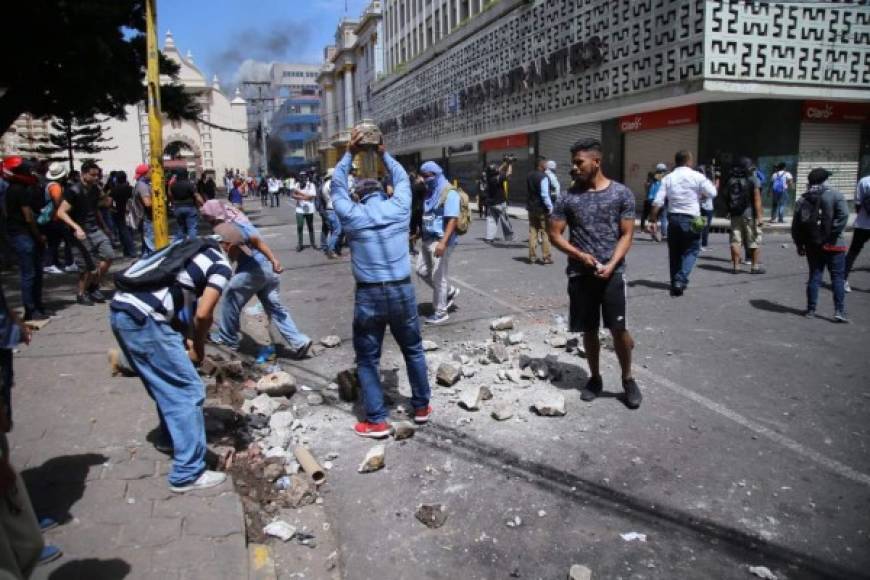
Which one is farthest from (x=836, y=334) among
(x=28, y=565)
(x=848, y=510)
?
(x=28, y=565)

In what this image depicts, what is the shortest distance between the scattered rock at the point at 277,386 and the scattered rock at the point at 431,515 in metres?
2.02

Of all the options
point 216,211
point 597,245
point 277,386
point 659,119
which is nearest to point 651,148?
point 659,119

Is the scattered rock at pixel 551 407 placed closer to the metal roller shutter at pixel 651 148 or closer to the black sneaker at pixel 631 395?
the black sneaker at pixel 631 395

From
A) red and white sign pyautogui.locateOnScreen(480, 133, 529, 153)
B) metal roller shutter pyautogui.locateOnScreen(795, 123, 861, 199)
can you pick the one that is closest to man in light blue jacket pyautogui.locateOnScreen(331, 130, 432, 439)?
metal roller shutter pyautogui.locateOnScreen(795, 123, 861, 199)

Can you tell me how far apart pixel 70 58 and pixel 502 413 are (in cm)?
1644

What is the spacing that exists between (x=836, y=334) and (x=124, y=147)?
52779 millimetres

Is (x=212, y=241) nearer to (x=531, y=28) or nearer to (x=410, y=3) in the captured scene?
(x=531, y=28)

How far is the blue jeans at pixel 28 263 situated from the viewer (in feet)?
23.9

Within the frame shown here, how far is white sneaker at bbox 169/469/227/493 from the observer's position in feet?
11.3

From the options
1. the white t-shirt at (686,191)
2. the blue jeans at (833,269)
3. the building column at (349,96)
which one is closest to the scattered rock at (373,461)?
the blue jeans at (833,269)

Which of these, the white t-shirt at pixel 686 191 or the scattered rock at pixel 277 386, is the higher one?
the white t-shirt at pixel 686 191

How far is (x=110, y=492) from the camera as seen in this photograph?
343cm

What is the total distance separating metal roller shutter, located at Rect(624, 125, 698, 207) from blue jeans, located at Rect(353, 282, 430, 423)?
53.7 feet

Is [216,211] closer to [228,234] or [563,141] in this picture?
[228,234]
